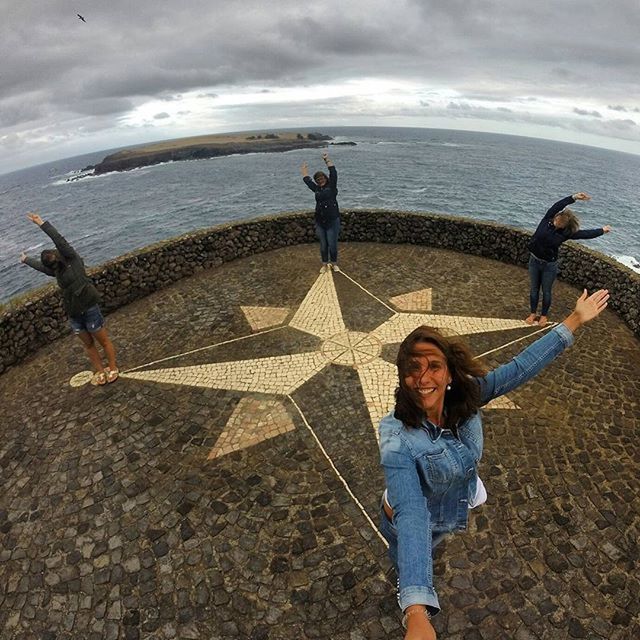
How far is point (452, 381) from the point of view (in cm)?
239

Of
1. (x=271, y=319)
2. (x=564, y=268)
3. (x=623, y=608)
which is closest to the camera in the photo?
(x=623, y=608)

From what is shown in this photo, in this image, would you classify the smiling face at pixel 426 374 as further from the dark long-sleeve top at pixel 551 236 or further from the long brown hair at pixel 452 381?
the dark long-sleeve top at pixel 551 236

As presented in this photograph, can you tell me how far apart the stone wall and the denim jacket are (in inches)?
318

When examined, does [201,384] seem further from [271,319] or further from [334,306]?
[334,306]

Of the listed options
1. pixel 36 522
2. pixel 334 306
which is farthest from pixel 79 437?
pixel 334 306

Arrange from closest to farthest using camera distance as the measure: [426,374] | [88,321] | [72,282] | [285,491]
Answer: [426,374], [285,491], [72,282], [88,321]

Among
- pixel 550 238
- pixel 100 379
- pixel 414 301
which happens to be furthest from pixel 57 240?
pixel 550 238

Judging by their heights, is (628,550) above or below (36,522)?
below

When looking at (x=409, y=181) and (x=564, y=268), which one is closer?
(x=564, y=268)

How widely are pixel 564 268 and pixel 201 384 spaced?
32.2ft

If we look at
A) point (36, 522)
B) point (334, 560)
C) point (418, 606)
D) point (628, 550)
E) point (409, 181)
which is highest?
point (418, 606)

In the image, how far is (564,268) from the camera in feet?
35.2

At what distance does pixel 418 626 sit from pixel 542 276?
27.3 ft

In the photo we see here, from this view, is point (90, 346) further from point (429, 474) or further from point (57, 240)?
point (429, 474)
